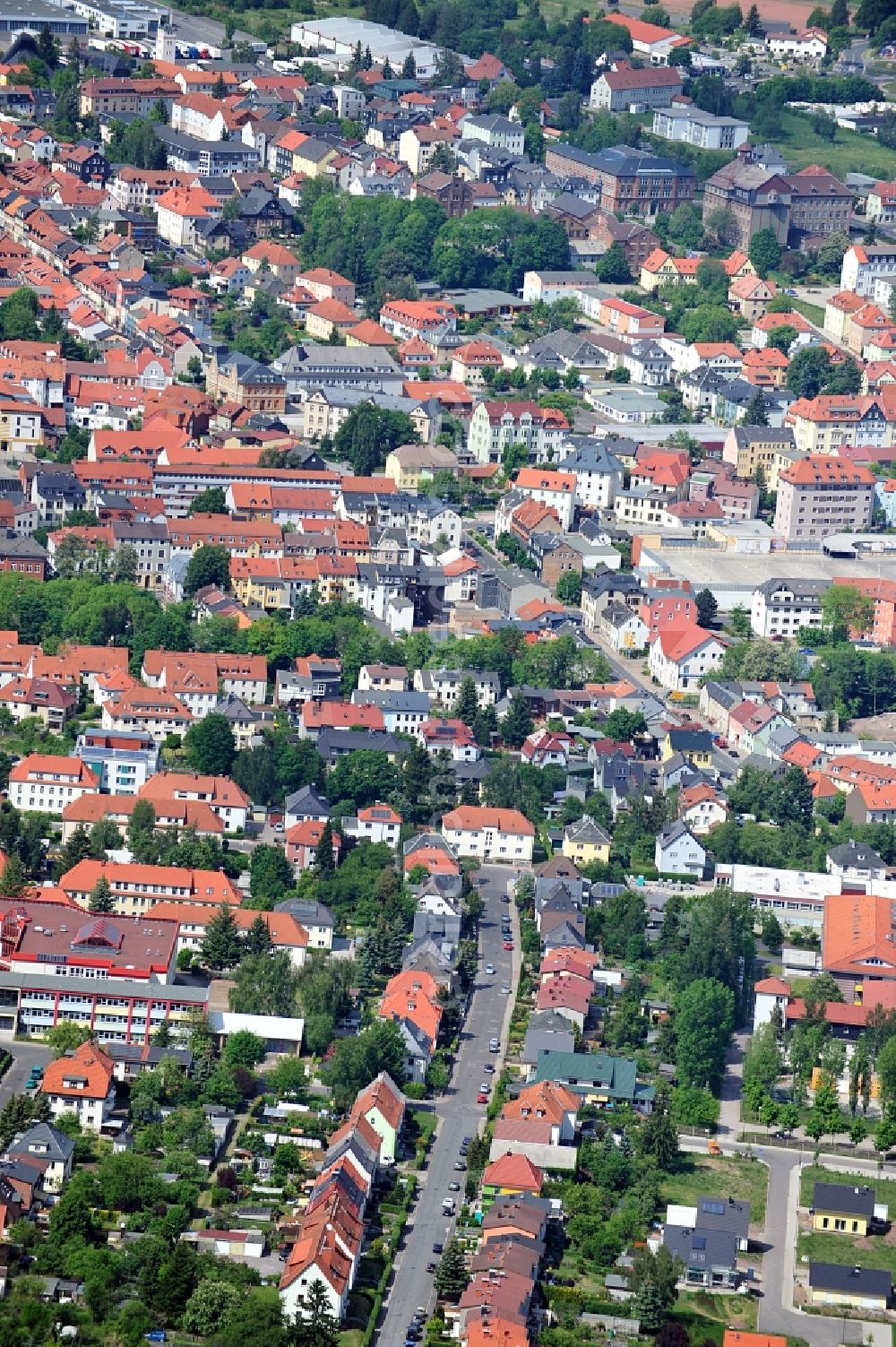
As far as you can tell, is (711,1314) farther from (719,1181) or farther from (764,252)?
(764,252)

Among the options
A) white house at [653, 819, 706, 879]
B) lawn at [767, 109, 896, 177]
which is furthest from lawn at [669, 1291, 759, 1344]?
lawn at [767, 109, 896, 177]

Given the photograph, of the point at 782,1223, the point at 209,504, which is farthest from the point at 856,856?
the point at 209,504

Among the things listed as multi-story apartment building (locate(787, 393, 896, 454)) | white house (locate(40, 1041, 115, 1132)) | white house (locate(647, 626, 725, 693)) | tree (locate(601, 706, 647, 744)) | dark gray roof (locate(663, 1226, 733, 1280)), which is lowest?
multi-story apartment building (locate(787, 393, 896, 454))

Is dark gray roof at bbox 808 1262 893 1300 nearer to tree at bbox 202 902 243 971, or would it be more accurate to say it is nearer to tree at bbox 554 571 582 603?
tree at bbox 202 902 243 971

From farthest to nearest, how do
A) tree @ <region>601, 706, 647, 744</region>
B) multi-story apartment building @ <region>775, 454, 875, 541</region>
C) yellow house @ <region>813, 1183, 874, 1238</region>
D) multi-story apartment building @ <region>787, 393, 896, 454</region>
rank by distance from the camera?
multi-story apartment building @ <region>787, 393, 896, 454</region>
multi-story apartment building @ <region>775, 454, 875, 541</region>
tree @ <region>601, 706, 647, 744</region>
yellow house @ <region>813, 1183, 874, 1238</region>

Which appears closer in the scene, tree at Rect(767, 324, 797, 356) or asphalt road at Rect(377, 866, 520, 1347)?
asphalt road at Rect(377, 866, 520, 1347)

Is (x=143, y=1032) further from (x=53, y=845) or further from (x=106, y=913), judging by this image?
(x=53, y=845)
